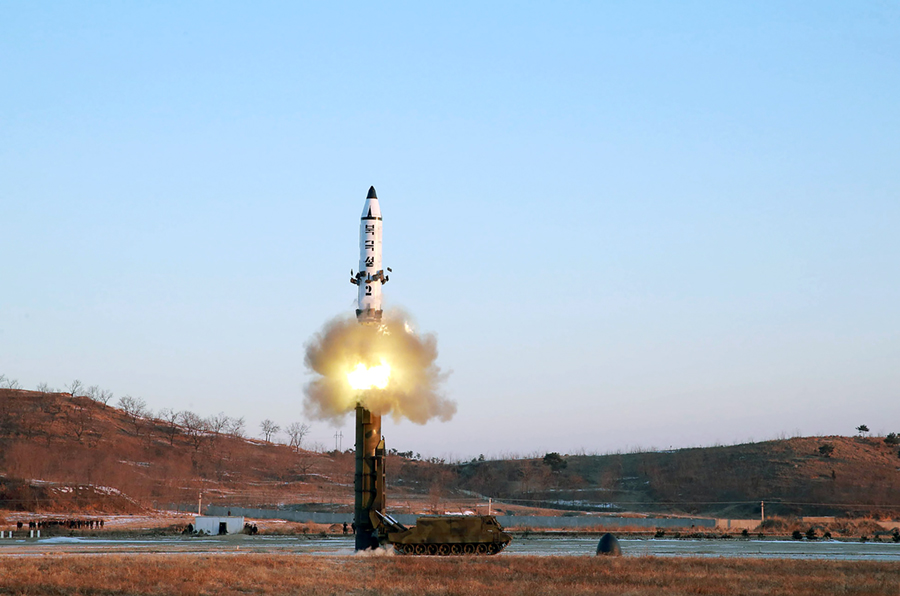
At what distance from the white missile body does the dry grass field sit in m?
12.9

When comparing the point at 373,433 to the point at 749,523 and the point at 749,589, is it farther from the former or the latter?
the point at 749,523

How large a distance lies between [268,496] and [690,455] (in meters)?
58.3

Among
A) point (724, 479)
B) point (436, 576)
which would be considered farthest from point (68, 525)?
point (724, 479)

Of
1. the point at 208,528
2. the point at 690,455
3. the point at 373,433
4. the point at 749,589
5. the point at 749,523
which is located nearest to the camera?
the point at 749,589

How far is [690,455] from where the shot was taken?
434ft

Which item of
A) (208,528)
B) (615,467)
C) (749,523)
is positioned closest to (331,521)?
(208,528)

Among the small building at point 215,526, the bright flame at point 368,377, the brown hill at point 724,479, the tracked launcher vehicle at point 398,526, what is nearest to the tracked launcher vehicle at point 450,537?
the tracked launcher vehicle at point 398,526

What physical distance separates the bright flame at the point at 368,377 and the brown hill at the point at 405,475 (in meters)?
49.8

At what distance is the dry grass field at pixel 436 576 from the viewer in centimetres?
2959

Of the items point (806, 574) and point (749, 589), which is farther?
point (806, 574)

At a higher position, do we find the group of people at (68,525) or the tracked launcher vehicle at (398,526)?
the tracked launcher vehicle at (398,526)

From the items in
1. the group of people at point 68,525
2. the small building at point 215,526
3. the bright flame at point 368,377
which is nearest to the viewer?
the bright flame at point 368,377

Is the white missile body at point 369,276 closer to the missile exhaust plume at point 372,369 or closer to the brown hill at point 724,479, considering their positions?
the missile exhaust plume at point 372,369

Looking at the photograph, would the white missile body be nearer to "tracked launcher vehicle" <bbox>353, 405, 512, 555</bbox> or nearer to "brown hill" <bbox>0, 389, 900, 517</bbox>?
"tracked launcher vehicle" <bbox>353, 405, 512, 555</bbox>
